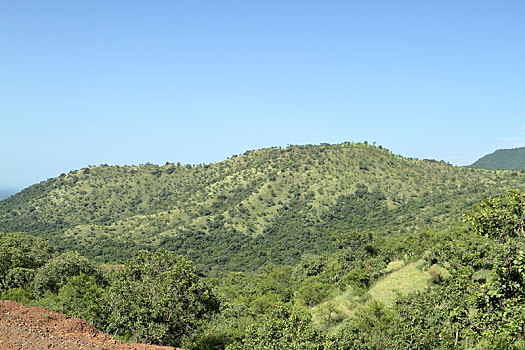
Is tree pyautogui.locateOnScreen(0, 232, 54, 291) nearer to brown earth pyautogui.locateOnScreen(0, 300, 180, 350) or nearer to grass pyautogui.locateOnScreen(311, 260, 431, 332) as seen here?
brown earth pyautogui.locateOnScreen(0, 300, 180, 350)

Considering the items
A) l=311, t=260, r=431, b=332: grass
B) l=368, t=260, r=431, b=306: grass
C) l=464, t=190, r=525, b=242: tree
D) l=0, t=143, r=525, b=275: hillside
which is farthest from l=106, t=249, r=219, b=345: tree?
l=0, t=143, r=525, b=275: hillside

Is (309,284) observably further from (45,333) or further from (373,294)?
(45,333)

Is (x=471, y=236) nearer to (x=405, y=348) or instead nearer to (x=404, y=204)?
(x=405, y=348)

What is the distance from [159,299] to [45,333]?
6.98m

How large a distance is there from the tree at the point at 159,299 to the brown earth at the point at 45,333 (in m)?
3.82

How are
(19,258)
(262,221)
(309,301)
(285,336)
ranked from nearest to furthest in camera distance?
(285,336) → (19,258) → (309,301) → (262,221)

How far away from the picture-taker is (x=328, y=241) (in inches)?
6048

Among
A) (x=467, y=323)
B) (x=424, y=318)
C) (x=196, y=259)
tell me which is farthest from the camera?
(x=196, y=259)

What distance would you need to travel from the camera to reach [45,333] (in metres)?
14.3

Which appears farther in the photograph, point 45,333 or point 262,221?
point 262,221

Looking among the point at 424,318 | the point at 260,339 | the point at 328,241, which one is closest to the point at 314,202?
the point at 328,241

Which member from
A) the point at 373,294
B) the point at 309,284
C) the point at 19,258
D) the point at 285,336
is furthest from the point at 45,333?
the point at 309,284

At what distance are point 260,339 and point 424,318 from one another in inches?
738

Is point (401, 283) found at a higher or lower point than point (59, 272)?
lower
